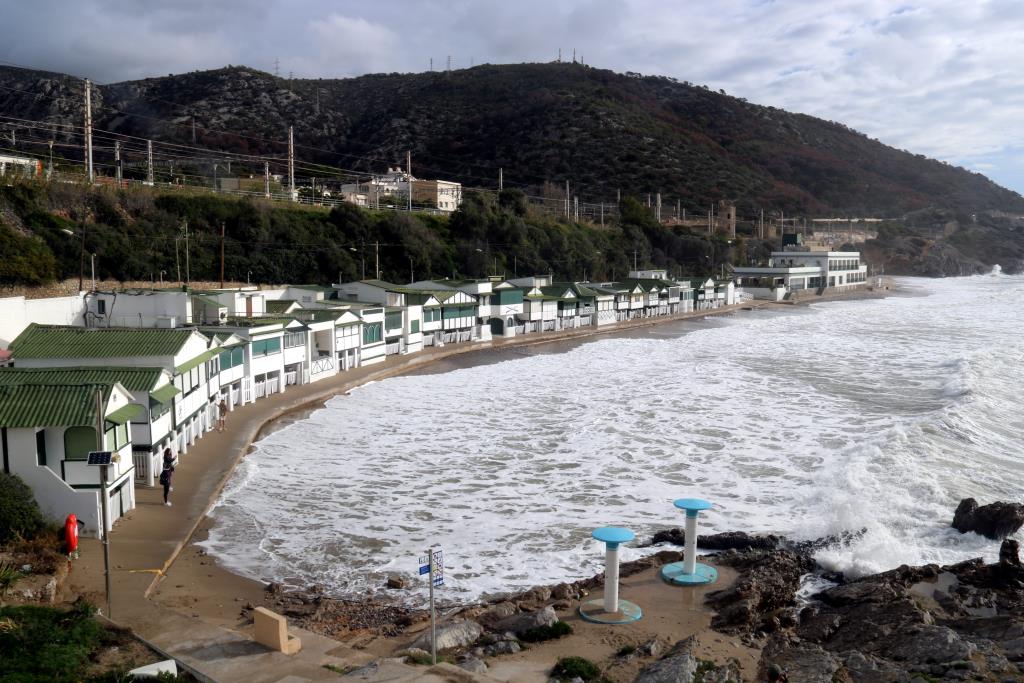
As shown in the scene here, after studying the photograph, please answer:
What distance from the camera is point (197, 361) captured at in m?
17.5

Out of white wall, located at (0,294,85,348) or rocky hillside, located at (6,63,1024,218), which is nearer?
white wall, located at (0,294,85,348)

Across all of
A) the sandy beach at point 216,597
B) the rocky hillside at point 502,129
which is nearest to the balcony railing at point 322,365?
the sandy beach at point 216,597

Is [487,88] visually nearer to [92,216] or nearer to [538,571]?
[92,216]

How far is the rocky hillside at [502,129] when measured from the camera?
109875 mm

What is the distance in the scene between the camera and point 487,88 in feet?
466

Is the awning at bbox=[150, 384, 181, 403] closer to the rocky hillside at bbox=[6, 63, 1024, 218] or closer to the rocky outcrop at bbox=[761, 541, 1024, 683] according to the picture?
the rocky outcrop at bbox=[761, 541, 1024, 683]

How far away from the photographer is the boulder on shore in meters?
13.0

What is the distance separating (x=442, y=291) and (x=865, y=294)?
60.9 meters

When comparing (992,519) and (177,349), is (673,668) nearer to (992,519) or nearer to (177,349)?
(992,519)

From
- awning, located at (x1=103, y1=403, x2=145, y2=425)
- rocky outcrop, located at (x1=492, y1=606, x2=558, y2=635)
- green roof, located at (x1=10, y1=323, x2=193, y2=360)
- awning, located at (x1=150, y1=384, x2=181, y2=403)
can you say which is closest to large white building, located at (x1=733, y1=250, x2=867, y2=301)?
green roof, located at (x1=10, y1=323, x2=193, y2=360)

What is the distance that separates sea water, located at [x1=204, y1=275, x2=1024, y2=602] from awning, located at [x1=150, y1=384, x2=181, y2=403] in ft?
7.29

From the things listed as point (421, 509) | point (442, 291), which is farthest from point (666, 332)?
point (421, 509)

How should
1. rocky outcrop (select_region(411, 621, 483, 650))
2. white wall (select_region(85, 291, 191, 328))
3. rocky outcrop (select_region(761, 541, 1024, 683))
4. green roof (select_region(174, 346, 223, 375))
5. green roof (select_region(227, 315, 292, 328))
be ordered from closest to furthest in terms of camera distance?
rocky outcrop (select_region(761, 541, 1024, 683)) < rocky outcrop (select_region(411, 621, 483, 650)) < green roof (select_region(174, 346, 223, 375)) < green roof (select_region(227, 315, 292, 328)) < white wall (select_region(85, 291, 191, 328))

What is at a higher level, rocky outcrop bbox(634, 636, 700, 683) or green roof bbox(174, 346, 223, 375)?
green roof bbox(174, 346, 223, 375)
